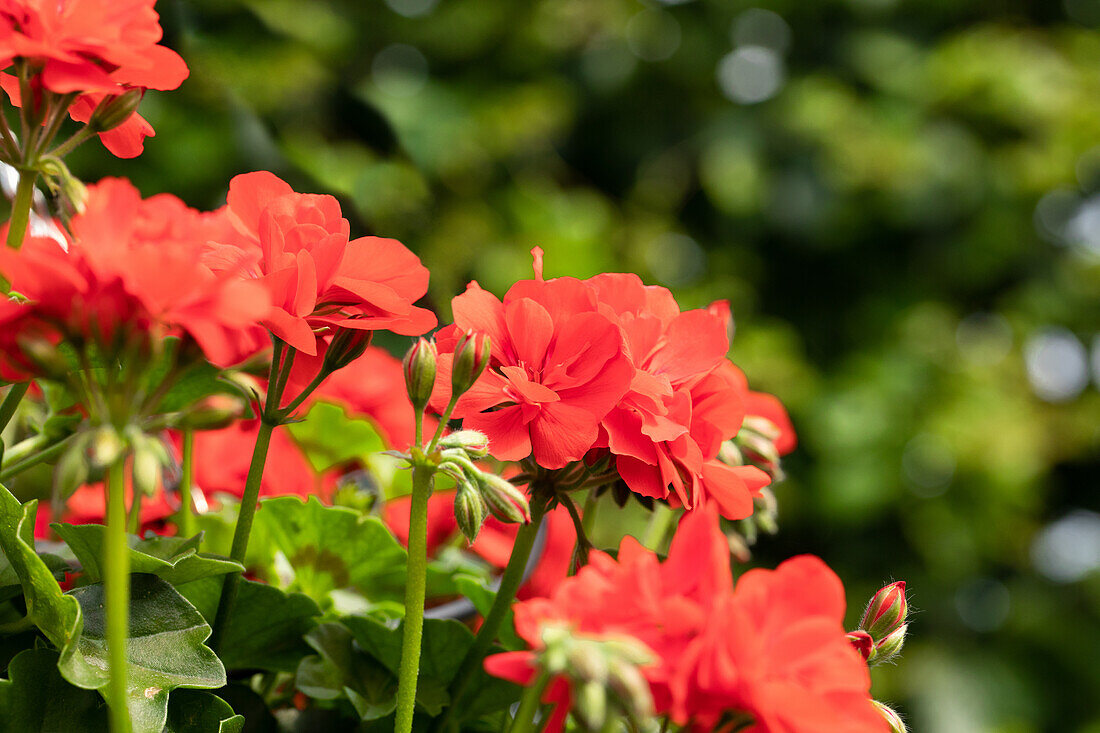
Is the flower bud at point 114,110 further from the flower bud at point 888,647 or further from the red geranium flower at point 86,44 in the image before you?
the flower bud at point 888,647

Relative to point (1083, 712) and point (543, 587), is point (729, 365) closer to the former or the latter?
point (543, 587)

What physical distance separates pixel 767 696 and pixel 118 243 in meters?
0.14

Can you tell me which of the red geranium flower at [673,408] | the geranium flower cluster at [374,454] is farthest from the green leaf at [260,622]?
the red geranium flower at [673,408]

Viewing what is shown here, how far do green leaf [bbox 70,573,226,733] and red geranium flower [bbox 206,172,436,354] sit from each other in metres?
0.07

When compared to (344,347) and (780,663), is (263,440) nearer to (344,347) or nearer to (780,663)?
(344,347)

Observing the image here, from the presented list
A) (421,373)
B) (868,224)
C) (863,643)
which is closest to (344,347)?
(421,373)

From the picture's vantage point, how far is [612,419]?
0.77 feet

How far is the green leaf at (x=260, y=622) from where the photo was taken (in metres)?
0.26

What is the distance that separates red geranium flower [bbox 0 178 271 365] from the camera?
167 millimetres

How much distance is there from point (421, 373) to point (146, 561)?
0.08m

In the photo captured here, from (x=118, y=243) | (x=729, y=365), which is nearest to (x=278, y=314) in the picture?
(x=118, y=243)

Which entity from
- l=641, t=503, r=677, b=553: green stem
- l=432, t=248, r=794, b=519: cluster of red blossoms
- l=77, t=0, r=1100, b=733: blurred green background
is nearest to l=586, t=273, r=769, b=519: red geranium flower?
l=432, t=248, r=794, b=519: cluster of red blossoms

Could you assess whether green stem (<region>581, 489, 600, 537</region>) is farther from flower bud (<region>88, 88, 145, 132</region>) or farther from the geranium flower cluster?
flower bud (<region>88, 88, 145, 132</region>)

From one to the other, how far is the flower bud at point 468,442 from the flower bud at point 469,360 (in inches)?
0.4
